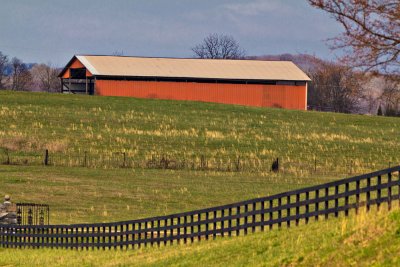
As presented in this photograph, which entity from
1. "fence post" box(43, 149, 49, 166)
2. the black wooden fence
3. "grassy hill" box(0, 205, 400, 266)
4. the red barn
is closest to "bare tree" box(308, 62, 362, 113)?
the red barn

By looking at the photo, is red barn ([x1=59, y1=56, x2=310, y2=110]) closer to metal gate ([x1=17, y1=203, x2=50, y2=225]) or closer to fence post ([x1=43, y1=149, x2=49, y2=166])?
fence post ([x1=43, y1=149, x2=49, y2=166])

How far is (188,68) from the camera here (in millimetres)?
109812

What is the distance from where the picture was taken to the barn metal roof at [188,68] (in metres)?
107

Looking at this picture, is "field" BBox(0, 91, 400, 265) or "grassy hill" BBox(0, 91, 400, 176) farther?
"grassy hill" BBox(0, 91, 400, 176)

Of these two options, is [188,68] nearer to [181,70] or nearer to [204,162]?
[181,70]

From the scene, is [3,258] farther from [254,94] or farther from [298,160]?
[254,94]

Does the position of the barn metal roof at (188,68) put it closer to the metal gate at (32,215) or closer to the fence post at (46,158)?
the fence post at (46,158)

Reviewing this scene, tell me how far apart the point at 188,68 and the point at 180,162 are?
49.9m

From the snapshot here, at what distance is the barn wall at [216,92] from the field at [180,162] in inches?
269

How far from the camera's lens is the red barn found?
353ft

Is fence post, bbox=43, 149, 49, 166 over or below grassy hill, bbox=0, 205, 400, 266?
below

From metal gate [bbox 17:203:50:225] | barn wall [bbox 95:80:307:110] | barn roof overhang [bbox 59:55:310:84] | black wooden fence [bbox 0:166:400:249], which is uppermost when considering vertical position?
barn roof overhang [bbox 59:55:310:84]

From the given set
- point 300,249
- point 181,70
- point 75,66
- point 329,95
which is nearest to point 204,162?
point 300,249

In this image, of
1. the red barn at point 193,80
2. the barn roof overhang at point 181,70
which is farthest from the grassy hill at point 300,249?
the red barn at point 193,80
